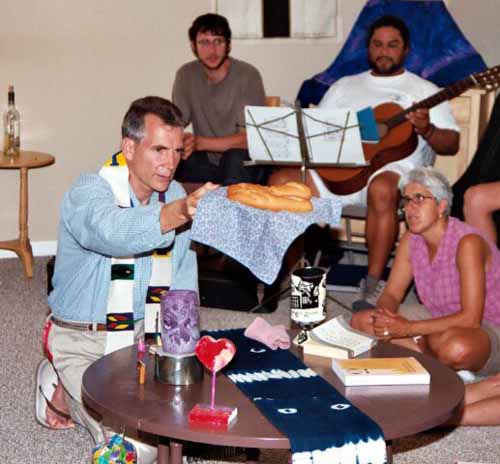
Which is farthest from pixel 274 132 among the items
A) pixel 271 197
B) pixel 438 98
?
pixel 271 197

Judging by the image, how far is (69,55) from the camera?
6152 mm

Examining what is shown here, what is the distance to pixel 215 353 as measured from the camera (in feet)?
8.64

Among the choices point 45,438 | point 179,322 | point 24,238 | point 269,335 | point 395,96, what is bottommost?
point 45,438

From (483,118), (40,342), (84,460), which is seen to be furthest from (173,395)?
(483,118)

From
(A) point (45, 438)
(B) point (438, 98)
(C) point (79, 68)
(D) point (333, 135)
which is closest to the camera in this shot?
(A) point (45, 438)

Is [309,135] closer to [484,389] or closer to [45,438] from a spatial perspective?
[484,389]

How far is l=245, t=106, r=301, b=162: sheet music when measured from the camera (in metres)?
4.91

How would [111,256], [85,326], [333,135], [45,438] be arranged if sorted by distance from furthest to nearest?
[333,135] → [45,438] → [85,326] → [111,256]

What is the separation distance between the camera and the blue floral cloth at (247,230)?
2.75 m

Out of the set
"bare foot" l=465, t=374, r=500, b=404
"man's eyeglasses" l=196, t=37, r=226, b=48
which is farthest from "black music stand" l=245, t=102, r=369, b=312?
"bare foot" l=465, t=374, r=500, b=404

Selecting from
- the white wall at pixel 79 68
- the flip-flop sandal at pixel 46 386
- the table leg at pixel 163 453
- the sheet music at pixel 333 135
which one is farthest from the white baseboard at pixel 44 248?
the table leg at pixel 163 453

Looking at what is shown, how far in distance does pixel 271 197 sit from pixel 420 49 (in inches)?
145

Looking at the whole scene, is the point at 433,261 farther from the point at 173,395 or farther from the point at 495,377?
the point at 173,395

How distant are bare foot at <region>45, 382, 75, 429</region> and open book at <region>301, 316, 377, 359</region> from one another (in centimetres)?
96
